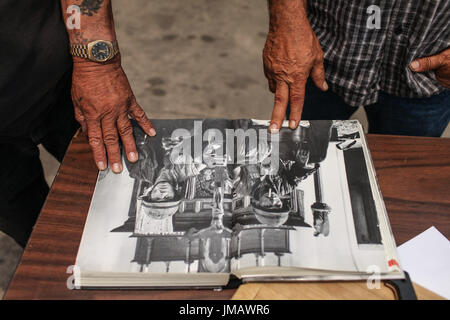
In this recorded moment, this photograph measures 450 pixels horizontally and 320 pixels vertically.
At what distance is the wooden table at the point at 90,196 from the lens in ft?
1.61

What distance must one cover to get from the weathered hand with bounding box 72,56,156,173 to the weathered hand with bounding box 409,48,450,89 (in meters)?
0.49

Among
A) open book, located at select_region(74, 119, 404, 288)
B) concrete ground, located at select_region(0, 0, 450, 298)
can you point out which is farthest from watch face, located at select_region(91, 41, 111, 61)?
concrete ground, located at select_region(0, 0, 450, 298)

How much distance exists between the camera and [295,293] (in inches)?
19.4

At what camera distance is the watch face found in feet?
2.15

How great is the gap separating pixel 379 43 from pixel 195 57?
1246 mm

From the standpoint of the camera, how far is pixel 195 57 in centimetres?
183

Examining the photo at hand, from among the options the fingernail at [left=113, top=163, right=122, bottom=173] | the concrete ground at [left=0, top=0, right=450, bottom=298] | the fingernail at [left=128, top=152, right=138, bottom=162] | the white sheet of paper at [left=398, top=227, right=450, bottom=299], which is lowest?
the concrete ground at [left=0, top=0, right=450, bottom=298]

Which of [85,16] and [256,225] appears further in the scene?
[85,16]

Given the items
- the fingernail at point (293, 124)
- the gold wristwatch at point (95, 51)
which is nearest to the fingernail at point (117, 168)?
the gold wristwatch at point (95, 51)

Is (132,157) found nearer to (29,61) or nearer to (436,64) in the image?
(29,61)

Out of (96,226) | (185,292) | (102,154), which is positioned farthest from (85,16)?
(185,292)

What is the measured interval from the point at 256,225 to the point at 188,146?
190 mm

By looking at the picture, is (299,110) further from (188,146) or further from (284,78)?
(188,146)

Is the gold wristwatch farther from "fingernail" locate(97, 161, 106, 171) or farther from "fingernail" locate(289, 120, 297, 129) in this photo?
"fingernail" locate(289, 120, 297, 129)
